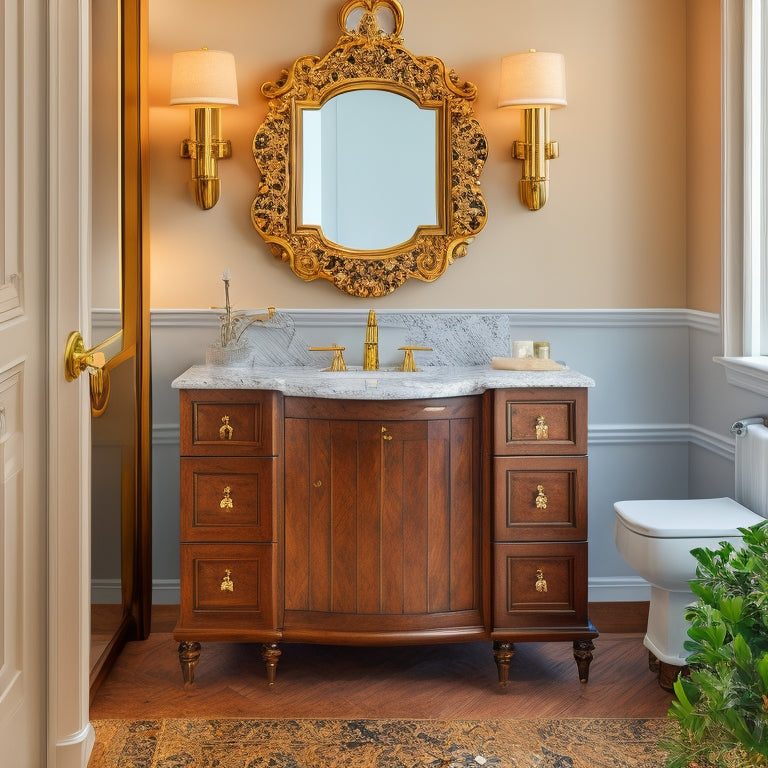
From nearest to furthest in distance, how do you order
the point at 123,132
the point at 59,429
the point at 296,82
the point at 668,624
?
the point at 59,429
the point at 668,624
the point at 123,132
the point at 296,82

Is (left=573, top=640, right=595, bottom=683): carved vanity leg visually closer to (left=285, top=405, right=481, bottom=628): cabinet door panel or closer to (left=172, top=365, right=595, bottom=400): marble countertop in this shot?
(left=285, top=405, right=481, bottom=628): cabinet door panel

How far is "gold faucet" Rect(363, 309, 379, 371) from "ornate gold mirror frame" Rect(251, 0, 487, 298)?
0.17 meters

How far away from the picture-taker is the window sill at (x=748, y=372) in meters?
2.79

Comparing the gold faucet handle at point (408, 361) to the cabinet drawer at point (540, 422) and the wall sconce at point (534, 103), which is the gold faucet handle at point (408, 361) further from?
the wall sconce at point (534, 103)

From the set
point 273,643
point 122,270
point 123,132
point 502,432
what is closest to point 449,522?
point 502,432

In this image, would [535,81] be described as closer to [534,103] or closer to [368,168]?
[534,103]

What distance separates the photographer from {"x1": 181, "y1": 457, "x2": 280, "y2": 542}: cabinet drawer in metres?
2.71

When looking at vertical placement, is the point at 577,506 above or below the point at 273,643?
above

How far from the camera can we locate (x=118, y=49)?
2.79 meters

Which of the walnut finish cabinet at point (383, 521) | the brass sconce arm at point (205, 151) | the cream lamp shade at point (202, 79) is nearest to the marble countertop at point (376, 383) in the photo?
the walnut finish cabinet at point (383, 521)

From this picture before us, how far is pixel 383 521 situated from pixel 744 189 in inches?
58.3

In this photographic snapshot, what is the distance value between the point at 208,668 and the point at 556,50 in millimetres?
2280

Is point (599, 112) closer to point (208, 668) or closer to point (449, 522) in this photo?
point (449, 522)

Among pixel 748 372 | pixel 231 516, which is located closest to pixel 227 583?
pixel 231 516
